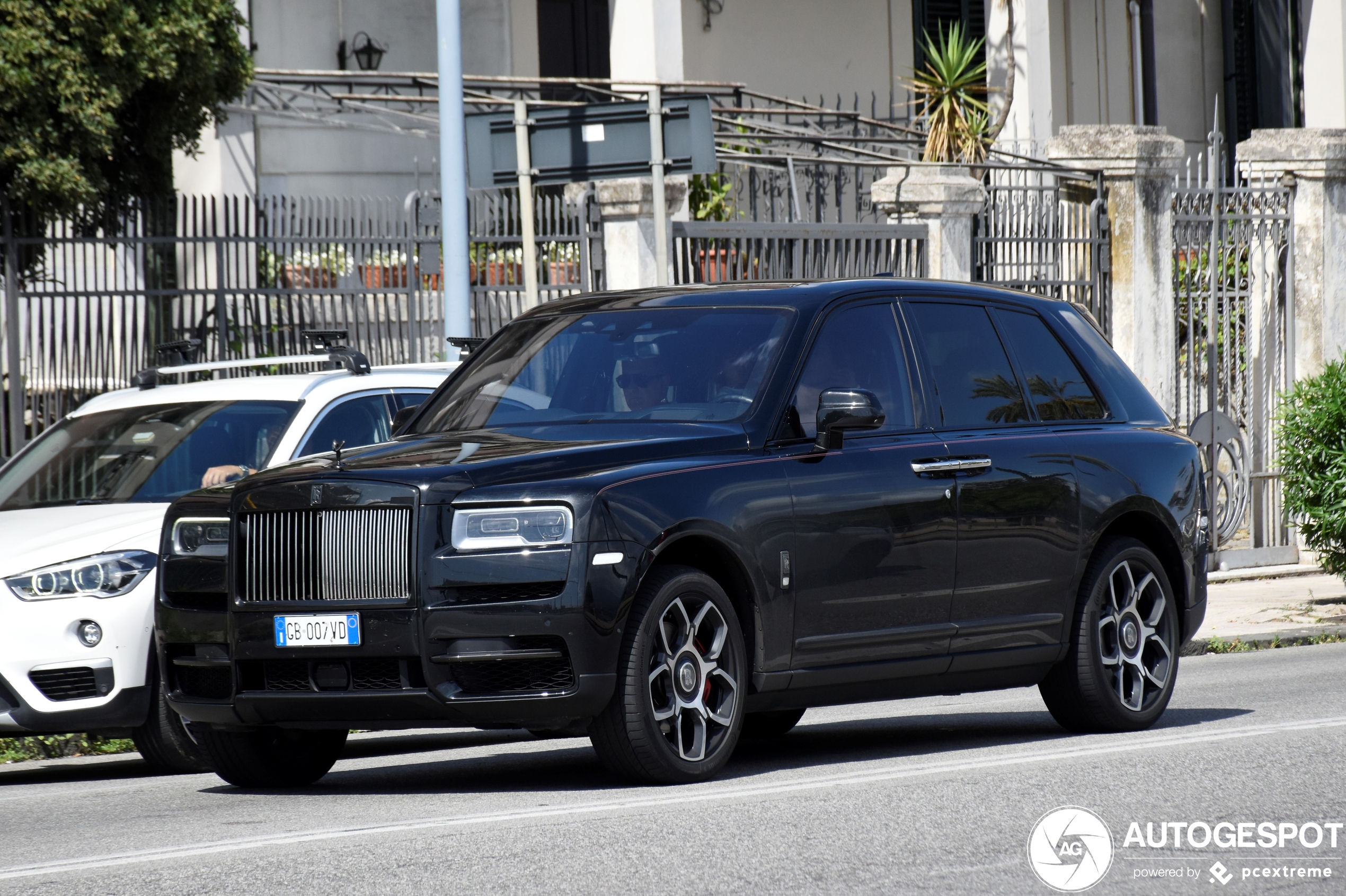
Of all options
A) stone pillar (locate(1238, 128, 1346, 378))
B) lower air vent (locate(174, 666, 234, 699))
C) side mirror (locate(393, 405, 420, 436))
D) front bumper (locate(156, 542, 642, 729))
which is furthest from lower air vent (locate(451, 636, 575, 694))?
stone pillar (locate(1238, 128, 1346, 378))

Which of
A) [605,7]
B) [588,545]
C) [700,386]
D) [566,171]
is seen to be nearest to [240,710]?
[588,545]

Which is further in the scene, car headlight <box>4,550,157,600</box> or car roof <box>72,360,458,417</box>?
car roof <box>72,360,458,417</box>

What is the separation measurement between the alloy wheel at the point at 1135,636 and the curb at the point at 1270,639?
490 centimetres

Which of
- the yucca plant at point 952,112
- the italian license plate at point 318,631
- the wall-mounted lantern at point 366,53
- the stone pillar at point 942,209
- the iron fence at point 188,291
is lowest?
the italian license plate at point 318,631

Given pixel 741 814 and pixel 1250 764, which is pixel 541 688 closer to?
pixel 741 814

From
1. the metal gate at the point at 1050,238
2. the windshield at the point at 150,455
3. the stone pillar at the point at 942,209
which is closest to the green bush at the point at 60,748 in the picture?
the windshield at the point at 150,455

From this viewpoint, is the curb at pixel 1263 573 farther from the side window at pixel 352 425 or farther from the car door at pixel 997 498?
the side window at pixel 352 425

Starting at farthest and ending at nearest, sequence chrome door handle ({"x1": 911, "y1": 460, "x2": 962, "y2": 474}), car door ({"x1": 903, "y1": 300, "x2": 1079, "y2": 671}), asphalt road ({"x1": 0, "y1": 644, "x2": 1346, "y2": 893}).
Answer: car door ({"x1": 903, "y1": 300, "x2": 1079, "y2": 671}) < chrome door handle ({"x1": 911, "y1": 460, "x2": 962, "y2": 474}) < asphalt road ({"x1": 0, "y1": 644, "x2": 1346, "y2": 893})

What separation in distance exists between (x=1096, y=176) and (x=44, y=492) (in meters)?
11.6

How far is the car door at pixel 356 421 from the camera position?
9.10 meters

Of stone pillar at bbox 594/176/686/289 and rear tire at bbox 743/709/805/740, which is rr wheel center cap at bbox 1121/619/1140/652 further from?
stone pillar at bbox 594/176/686/289

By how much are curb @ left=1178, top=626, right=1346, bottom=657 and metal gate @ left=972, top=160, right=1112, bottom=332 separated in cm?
471

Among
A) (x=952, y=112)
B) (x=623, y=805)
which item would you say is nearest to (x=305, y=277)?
(x=623, y=805)

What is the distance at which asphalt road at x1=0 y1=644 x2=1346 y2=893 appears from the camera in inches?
213
